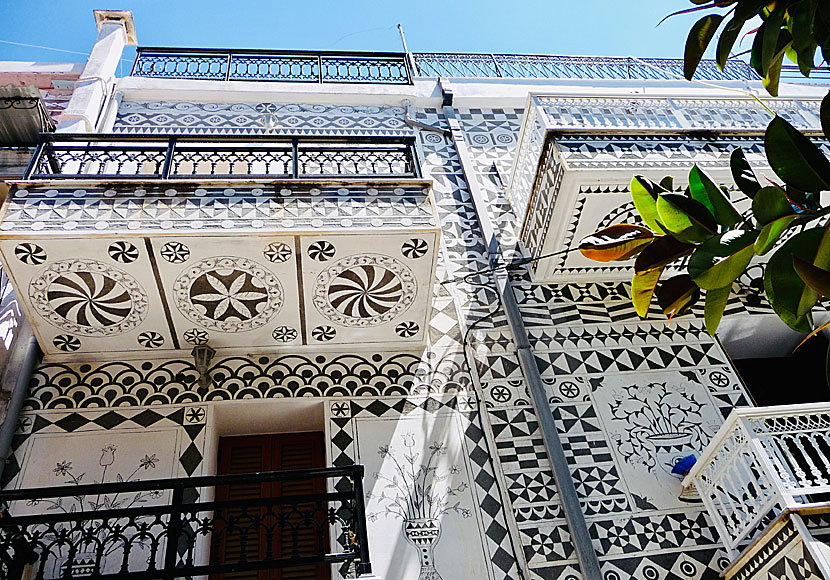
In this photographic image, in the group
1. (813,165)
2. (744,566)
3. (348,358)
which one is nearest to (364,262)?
(348,358)

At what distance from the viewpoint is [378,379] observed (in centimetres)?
418

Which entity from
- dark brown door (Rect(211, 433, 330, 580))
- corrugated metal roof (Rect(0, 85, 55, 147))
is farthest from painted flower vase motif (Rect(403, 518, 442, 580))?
corrugated metal roof (Rect(0, 85, 55, 147))

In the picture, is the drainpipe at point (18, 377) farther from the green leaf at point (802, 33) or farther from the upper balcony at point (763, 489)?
the green leaf at point (802, 33)

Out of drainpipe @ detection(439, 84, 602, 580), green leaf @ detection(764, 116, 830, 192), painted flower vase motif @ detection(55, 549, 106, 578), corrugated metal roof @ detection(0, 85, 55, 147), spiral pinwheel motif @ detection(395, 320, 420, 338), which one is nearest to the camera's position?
green leaf @ detection(764, 116, 830, 192)

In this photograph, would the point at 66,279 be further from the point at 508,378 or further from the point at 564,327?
the point at 564,327

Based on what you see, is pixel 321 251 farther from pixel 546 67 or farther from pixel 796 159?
pixel 546 67

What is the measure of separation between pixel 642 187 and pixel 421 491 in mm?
2552

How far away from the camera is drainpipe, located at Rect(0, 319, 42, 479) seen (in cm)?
363

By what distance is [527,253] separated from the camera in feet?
16.4

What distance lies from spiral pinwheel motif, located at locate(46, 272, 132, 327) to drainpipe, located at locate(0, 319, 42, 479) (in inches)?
12.4

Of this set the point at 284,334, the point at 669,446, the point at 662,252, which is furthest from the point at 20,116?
the point at 662,252

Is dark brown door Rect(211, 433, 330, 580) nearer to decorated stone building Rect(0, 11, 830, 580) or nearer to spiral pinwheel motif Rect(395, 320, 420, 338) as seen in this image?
decorated stone building Rect(0, 11, 830, 580)

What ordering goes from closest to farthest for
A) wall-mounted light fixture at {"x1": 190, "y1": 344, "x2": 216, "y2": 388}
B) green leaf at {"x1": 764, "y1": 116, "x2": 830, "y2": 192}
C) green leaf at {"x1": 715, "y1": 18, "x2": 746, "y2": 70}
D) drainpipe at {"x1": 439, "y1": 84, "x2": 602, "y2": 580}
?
green leaf at {"x1": 764, "y1": 116, "x2": 830, "y2": 192}, green leaf at {"x1": 715, "y1": 18, "x2": 746, "y2": 70}, drainpipe at {"x1": 439, "y1": 84, "x2": 602, "y2": 580}, wall-mounted light fixture at {"x1": 190, "y1": 344, "x2": 216, "y2": 388}

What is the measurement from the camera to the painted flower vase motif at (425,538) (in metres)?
3.40
